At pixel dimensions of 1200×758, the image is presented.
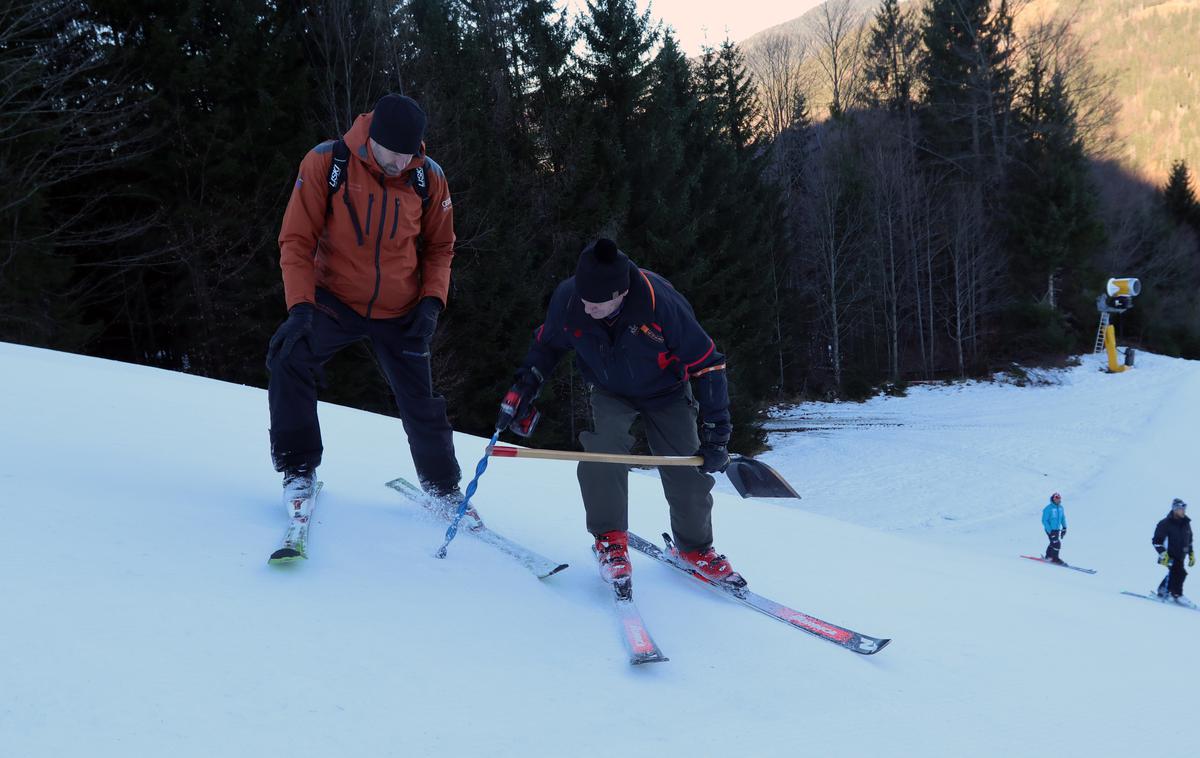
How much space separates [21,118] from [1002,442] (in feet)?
70.7

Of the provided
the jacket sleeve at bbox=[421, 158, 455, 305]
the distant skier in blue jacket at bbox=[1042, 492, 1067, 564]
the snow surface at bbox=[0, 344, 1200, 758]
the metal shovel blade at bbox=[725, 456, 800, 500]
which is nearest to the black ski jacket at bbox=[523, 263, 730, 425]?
the metal shovel blade at bbox=[725, 456, 800, 500]

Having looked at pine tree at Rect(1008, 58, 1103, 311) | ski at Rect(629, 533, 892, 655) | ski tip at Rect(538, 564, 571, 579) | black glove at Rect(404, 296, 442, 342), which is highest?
pine tree at Rect(1008, 58, 1103, 311)

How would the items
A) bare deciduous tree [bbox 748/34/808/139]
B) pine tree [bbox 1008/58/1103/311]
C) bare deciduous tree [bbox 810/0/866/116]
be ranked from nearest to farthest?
pine tree [bbox 1008/58/1103/311], bare deciduous tree [bbox 748/34/808/139], bare deciduous tree [bbox 810/0/866/116]

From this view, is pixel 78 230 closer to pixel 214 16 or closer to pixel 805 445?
pixel 214 16

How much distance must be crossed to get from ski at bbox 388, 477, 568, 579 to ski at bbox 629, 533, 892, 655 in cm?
77

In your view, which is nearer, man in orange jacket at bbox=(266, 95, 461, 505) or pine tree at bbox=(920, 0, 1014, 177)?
man in orange jacket at bbox=(266, 95, 461, 505)

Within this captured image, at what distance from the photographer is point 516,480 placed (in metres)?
5.09

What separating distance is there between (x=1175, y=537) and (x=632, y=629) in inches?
378

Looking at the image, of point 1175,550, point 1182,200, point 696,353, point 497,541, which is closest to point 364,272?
point 497,541

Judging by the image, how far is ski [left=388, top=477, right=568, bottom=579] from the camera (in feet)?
10.4

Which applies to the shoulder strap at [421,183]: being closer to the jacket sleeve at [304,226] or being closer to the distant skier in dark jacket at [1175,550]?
the jacket sleeve at [304,226]

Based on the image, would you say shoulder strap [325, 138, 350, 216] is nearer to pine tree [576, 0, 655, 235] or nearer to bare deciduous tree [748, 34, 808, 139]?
pine tree [576, 0, 655, 235]

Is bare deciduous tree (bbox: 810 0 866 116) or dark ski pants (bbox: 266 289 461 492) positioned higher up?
bare deciduous tree (bbox: 810 0 866 116)

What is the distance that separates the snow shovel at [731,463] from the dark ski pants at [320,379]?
37cm
